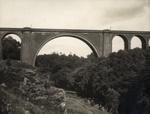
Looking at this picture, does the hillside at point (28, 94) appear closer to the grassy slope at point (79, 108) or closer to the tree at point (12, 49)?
the grassy slope at point (79, 108)

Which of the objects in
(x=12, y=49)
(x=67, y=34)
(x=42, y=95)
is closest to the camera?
(x=42, y=95)

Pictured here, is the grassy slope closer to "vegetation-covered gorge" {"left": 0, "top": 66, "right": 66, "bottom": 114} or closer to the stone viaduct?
"vegetation-covered gorge" {"left": 0, "top": 66, "right": 66, "bottom": 114}

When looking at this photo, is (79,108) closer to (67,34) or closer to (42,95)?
(42,95)

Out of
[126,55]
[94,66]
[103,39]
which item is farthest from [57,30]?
[126,55]

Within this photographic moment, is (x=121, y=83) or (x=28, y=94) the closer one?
(x=28, y=94)

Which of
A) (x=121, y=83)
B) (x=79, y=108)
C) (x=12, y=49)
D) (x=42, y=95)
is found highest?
(x=12, y=49)

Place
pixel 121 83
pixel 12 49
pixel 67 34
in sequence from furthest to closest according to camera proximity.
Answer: pixel 12 49 < pixel 67 34 < pixel 121 83

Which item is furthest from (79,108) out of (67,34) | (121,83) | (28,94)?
(67,34)

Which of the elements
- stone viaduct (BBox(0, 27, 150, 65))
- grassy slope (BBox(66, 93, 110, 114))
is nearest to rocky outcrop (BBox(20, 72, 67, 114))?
grassy slope (BBox(66, 93, 110, 114))

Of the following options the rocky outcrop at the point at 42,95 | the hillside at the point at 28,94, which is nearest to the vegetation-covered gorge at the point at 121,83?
the rocky outcrop at the point at 42,95
